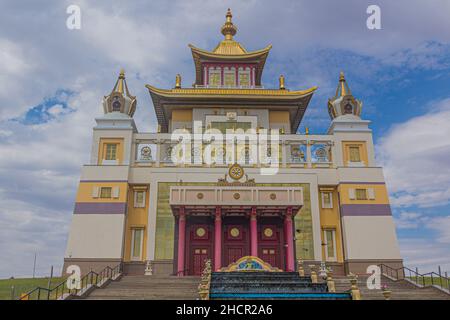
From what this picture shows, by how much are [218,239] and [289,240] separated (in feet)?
15.5

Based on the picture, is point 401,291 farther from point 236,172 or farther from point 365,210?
point 236,172

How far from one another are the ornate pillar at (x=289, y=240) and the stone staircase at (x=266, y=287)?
495cm

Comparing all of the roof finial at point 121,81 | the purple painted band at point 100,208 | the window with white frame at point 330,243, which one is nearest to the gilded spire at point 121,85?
the roof finial at point 121,81

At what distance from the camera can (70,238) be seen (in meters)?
31.3

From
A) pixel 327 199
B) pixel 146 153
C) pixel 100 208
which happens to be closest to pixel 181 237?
pixel 100 208

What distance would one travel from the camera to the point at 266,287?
2023cm

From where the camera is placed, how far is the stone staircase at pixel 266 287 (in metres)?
18.4

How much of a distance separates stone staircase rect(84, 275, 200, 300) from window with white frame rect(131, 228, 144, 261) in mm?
4915

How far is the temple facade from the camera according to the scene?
30.6 meters

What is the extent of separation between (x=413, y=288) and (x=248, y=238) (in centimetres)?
1139

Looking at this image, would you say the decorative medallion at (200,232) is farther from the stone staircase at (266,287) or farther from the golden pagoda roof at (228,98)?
the golden pagoda roof at (228,98)

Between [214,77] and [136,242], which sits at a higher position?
[214,77]
